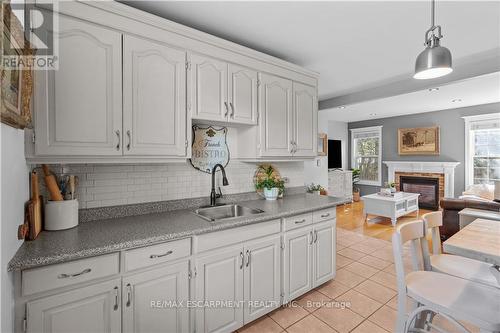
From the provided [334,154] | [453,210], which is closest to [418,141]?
[334,154]

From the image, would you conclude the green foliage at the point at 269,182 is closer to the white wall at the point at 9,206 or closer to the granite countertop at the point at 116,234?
the granite countertop at the point at 116,234

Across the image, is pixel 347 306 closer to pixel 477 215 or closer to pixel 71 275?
pixel 477 215

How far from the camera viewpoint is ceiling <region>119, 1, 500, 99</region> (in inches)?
74.3

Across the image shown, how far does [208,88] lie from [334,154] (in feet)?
19.9

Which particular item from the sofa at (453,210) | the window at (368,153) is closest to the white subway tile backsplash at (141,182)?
the sofa at (453,210)

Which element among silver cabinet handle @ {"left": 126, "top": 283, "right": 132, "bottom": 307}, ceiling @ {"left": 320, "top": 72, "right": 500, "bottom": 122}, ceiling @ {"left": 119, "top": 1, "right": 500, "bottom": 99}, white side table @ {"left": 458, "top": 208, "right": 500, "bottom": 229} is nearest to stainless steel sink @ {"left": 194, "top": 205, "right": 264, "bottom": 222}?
silver cabinet handle @ {"left": 126, "top": 283, "right": 132, "bottom": 307}

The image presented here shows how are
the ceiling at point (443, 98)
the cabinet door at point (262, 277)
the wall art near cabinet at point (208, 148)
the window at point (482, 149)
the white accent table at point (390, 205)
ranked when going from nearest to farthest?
the cabinet door at point (262, 277) < the wall art near cabinet at point (208, 148) < the ceiling at point (443, 98) < the white accent table at point (390, 205) < the window at point (482, 149)

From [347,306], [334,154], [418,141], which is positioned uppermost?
[418,141]

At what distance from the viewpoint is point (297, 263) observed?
7.21ft

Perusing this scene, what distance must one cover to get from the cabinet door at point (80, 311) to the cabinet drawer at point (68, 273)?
0.06 meters

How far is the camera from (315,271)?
2357mm

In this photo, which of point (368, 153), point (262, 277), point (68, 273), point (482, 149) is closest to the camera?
point (68, 273)

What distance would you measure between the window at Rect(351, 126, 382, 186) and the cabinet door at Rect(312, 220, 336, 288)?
5636 mm

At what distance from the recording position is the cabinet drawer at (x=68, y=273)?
44.5 inches
